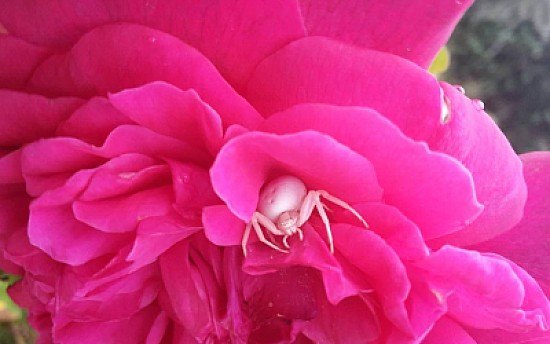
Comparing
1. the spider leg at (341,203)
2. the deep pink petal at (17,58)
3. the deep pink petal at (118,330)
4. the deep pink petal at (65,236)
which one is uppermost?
the deep pink petal at (17,58)

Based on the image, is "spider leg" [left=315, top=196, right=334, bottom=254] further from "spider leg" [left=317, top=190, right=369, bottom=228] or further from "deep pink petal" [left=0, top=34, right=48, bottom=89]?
"deep pink petal" [left=0, top=34, right=48, bottom=89]

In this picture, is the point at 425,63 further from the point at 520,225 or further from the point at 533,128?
the point at 533,128

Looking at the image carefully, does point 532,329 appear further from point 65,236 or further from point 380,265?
point 65,236

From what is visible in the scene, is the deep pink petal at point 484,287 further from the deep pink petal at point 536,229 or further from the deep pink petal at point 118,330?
the deep pink petal at point 118,330

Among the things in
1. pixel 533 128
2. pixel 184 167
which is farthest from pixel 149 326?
pixel 533 128

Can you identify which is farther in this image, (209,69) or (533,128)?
(533,128)

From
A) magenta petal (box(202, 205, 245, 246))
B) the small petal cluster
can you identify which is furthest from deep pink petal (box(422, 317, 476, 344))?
magenta petal (box(202, 205, 245, 246))

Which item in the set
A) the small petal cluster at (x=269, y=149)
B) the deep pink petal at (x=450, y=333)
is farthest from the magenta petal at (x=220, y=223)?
the deep pink petal at (x=450, y=333)
